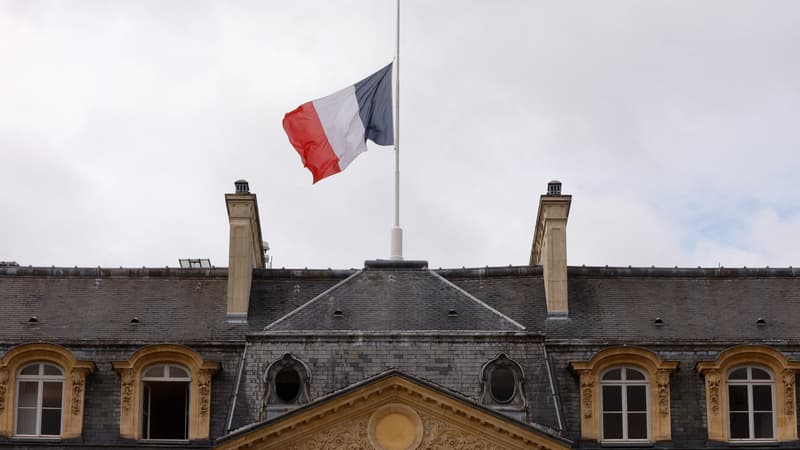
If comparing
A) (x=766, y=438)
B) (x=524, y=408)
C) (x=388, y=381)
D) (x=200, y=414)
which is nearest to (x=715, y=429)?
(x=766, y=438)

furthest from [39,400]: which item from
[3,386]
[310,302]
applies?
[310,302]

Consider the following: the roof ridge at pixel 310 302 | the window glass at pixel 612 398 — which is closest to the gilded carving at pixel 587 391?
the window glass at pixel 612 398

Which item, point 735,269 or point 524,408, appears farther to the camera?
point 735,269

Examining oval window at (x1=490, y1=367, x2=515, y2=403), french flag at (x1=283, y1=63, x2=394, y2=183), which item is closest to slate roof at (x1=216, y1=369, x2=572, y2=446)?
oval window at (x1=490, y1=367, x2=515, y2=403)

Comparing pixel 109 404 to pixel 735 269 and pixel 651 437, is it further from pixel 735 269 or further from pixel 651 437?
pixel 735 269

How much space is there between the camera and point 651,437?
2665 inches

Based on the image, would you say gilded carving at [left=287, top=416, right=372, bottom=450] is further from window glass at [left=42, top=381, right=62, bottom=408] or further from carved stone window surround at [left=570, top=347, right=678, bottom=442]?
window glass at [left=42, top=381, right=62, bottom=408]

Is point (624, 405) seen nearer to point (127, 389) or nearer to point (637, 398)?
point (637, 398)

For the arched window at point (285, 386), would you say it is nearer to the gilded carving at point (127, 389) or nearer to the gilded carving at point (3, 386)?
the gilded carving at point (127, 389)

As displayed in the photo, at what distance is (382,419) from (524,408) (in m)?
4.51

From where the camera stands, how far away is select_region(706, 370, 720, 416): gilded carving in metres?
67.8

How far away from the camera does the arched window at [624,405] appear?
223ft

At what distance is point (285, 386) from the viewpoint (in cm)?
6769

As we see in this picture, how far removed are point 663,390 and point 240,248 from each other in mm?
15458
